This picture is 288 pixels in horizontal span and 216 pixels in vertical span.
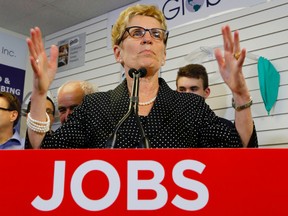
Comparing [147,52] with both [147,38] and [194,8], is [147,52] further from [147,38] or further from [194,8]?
[194,8]

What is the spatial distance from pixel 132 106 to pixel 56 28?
3725mm

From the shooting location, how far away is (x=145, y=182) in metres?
0.71

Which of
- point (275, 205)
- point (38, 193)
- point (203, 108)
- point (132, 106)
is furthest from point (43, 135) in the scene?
point (275, 205)

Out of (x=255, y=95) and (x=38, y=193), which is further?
(x=255, y=95)

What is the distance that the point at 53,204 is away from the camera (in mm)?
699

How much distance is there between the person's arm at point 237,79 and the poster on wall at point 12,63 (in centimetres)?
362

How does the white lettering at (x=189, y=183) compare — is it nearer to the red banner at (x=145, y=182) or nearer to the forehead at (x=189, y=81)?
the red banner at (x=145, y=182)

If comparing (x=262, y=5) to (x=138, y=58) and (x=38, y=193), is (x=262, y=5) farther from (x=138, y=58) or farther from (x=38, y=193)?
(x=38, y=193)

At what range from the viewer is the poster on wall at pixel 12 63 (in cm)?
436

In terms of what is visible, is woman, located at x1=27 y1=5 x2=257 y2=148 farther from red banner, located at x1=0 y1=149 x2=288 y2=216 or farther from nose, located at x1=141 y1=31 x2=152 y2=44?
red banner, located at x1=0 y1=149 x2=288 y2=216

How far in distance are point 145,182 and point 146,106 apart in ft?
1.94

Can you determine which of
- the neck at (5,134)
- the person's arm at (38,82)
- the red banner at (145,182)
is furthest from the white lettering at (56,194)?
the neck at (5,134)

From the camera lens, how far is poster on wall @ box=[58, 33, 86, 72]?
433 centimetres

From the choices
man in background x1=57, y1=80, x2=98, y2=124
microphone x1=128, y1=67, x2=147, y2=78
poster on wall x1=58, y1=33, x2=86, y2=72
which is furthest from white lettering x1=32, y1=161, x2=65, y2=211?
poster on wall x1=58, y1=33, x2=86, y2=72
